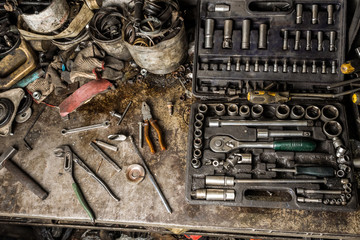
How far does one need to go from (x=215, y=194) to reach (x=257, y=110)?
2.04 ft

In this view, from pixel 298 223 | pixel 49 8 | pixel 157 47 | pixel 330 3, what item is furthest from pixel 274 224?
pixel 49 8

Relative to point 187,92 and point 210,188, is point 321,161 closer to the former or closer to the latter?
point 210,188

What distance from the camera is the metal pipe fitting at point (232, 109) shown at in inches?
71.4

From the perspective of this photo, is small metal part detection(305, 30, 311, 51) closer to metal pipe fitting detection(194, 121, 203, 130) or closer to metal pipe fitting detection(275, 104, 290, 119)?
metal pipe fitting detection(275, 104, 290, 119)

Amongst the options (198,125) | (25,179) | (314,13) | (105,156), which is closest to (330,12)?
(314,13)

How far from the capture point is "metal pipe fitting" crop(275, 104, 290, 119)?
5.75 ft

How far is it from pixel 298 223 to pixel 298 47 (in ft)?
3.64

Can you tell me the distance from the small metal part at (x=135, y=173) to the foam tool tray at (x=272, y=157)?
345 mm

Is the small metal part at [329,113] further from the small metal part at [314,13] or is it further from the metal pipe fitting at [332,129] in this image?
the small metal part at [314,13]

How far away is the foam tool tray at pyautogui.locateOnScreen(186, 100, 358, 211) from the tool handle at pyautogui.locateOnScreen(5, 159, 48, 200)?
1.02m

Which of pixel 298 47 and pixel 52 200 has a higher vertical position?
pixel 298 47

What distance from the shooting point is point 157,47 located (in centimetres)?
173

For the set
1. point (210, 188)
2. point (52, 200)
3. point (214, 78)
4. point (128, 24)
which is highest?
point (128, 24)

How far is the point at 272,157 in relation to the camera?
67.5 inches
